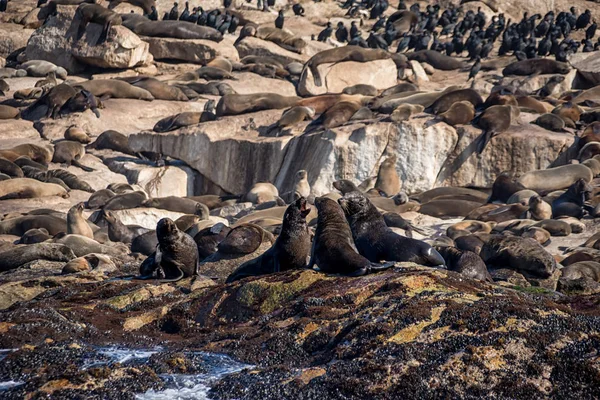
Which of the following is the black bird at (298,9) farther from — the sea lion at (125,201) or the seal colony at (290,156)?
the sea lion at (125,201)

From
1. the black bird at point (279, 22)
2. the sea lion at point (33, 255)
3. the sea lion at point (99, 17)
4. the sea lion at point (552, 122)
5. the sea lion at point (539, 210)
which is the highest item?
the sea lion at point (99, 17)

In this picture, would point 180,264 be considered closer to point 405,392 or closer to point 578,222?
point 405,392

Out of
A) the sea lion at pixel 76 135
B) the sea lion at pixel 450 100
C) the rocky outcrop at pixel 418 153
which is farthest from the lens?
the sea lion at pixel 76 135

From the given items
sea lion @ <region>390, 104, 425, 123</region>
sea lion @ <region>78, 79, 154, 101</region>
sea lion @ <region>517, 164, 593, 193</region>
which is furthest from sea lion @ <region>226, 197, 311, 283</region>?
sea lion @ <region>78, 79, 154, 101</region>

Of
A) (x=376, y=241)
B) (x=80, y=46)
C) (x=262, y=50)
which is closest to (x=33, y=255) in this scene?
(x=376, y=241)

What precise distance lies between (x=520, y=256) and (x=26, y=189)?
1154 centimetres

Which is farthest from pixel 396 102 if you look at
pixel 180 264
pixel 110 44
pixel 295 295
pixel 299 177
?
pixel 295 295

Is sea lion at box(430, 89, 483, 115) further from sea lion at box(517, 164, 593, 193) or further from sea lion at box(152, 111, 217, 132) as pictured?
sea lion at box(152, 111, 217, 132)

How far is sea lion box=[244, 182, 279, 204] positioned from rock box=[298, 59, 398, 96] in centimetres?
781

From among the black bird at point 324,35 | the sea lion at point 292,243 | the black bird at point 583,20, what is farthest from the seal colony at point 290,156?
the black bird at point 583,20

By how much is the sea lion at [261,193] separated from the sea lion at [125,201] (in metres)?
2.41

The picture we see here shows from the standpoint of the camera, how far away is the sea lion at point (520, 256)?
10.7 metres

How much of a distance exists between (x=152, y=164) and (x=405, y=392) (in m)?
18.4

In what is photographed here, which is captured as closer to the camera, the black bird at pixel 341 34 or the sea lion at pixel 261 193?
the sea lion at pixel 261 193
